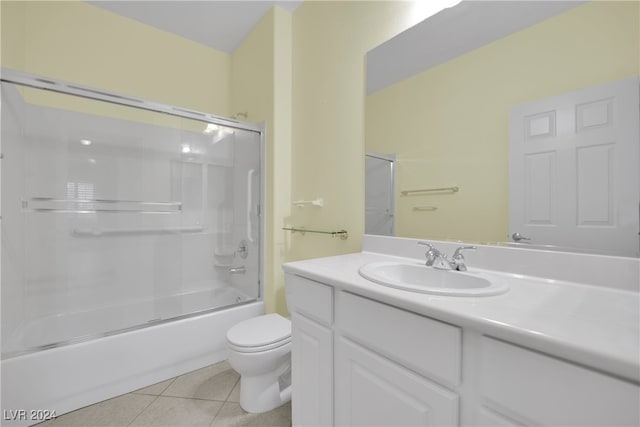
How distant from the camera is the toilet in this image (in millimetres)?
1332

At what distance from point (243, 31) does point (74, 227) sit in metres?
2.08

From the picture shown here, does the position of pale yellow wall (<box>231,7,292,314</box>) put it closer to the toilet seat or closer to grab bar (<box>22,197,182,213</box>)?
the toilet seat

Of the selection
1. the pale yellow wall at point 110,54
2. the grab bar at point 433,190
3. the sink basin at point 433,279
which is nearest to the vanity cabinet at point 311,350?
the sink basin at point 433,279

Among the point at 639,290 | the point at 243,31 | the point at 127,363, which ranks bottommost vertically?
the point at 127,363

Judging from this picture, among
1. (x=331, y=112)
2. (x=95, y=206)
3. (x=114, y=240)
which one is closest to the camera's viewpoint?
(x=331, y=112)

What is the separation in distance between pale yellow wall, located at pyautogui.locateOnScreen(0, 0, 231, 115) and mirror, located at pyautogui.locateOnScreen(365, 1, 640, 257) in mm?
1913

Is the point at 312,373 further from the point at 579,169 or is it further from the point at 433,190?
the point at 579,169

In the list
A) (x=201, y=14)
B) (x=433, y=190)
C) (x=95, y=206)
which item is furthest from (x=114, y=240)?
(x=433, y=190)

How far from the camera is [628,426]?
0.41m

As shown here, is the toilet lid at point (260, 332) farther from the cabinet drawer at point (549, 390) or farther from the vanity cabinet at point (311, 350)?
the cabinet drawer at point (549, 390)

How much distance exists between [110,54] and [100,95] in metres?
0.92

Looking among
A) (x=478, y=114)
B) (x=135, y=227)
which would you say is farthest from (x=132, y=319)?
(x=478, y=114)

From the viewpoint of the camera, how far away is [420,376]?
0.69m

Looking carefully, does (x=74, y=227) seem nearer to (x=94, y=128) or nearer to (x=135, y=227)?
(x=135, y=227)
